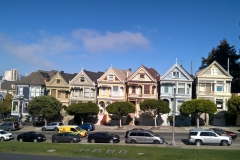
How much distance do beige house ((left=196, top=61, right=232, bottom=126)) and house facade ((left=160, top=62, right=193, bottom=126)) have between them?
209cm

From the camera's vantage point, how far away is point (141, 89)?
60656 millimetres

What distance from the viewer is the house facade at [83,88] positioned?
2518 inches

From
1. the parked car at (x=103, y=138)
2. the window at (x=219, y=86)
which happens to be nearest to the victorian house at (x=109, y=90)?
the window at (x=219, y=86)

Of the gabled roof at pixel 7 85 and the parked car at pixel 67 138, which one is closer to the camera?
the parked car at pixel 67 138

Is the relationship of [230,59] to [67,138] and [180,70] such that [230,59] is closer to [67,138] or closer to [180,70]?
[180,70]

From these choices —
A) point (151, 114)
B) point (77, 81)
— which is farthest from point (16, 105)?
point (151, 114)

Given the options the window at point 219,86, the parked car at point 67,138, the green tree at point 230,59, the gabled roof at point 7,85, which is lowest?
the parked car at point 67,138

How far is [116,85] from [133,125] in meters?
9.24

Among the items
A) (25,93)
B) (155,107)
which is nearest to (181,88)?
(155,107)

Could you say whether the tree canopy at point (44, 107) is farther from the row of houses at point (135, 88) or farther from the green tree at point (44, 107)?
the row of houses at point (135, 88)

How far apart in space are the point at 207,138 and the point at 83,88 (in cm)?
A: 3589

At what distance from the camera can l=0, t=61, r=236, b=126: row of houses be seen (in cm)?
5700

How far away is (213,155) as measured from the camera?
25.1 meters

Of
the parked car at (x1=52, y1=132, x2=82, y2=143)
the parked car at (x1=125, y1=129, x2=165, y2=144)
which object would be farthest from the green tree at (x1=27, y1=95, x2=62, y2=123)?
the parked car at (x1=125, y1=129, x2=165, y2=144)
